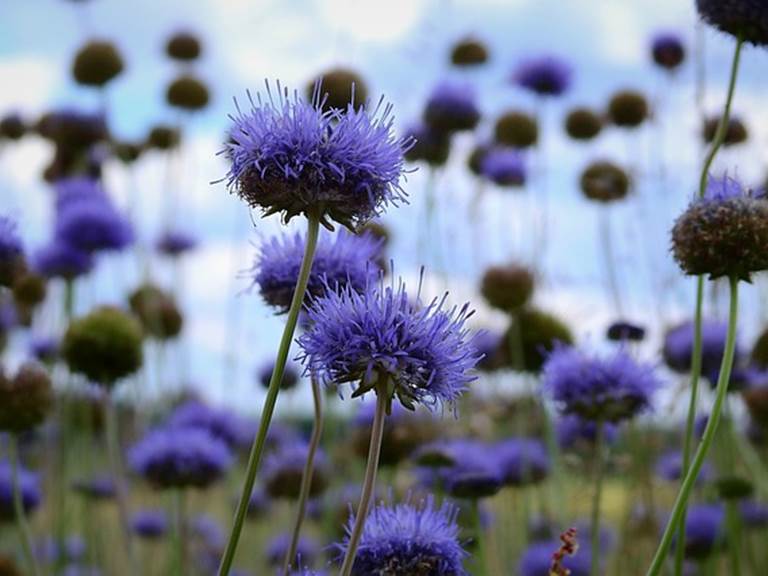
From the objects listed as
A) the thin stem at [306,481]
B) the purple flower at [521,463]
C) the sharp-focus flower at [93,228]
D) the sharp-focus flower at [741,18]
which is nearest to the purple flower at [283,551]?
the purple flower at [521,463]

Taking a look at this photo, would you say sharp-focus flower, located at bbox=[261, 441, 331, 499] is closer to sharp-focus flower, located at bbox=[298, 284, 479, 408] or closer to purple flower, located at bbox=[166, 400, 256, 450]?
purple flower, located at bbox=[166, 400, 256, 450]

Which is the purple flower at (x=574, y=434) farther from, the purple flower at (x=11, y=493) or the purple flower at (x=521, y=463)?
the purple flower at (x=11, y=493)

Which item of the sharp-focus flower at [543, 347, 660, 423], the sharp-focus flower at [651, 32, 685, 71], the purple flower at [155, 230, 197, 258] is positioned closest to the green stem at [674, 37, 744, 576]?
the sharp-focus flower at [543, 347, 660, 423]

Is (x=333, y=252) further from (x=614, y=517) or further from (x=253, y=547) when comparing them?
(x=614, y=517)

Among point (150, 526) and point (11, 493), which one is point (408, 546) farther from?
point (150, 526)

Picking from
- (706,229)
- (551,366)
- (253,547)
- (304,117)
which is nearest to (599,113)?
(253,547)

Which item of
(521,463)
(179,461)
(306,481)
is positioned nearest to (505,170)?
(521,463)
